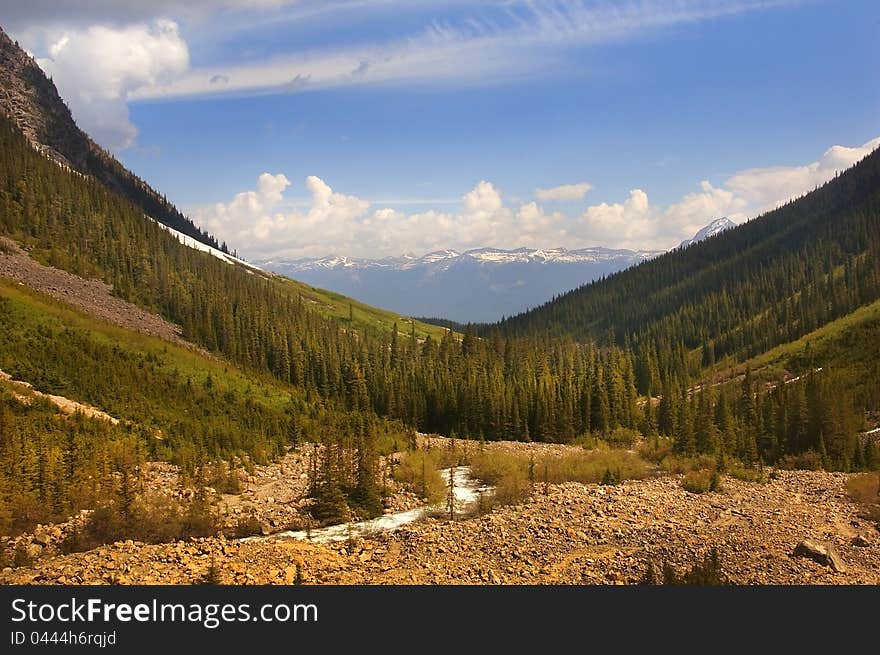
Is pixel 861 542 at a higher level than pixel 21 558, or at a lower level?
lower

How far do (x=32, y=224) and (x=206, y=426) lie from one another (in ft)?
336

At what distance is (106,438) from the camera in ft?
154

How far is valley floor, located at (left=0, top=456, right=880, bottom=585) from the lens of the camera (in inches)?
907

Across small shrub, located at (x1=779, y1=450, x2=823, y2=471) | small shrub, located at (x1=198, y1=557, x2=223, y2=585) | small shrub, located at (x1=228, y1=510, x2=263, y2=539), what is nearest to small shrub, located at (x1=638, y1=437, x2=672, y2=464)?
small shrub, located at (x1=779, y1=450, x2=823, y2=471)

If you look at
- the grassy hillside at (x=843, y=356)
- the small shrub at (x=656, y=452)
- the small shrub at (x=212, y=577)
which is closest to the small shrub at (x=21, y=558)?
the small shrub at (x=212, y=577)

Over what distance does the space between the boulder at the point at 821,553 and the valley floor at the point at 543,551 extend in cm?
39

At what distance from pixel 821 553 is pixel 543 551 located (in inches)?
541

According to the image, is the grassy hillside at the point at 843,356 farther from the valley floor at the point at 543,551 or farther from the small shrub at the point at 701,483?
the valley floor at the point at 543,551

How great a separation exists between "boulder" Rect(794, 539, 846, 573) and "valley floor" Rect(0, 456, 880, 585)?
39 centimetres

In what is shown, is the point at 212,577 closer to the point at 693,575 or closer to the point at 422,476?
the point at 693,575

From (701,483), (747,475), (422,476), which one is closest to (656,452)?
(747,475)

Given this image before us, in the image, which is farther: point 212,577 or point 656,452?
point 656,452

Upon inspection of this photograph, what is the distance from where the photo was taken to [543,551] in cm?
2756

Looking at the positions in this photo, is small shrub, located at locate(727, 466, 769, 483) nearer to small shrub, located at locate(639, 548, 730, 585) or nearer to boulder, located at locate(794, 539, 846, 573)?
boulder, located at locate(794, 539, 846, 573)
